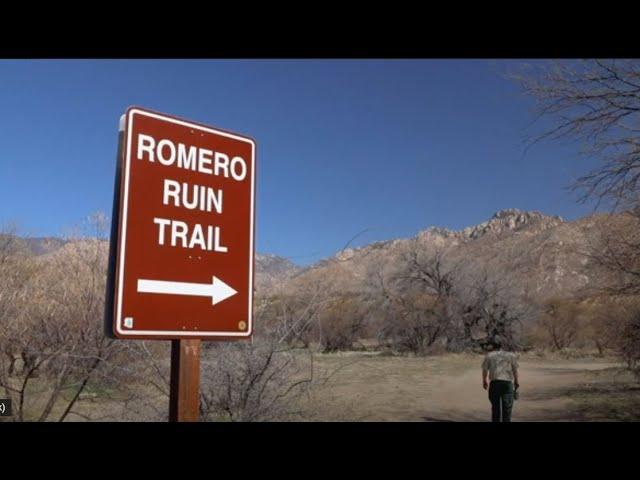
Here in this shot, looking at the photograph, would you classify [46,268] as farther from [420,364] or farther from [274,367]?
[420,364]

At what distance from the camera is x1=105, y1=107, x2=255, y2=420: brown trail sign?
1.99 m

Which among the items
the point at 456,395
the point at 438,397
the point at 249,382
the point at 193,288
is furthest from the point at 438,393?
the point at 193,288

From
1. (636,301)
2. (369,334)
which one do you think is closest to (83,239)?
(636,301)

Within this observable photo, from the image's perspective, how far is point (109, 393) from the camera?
7941mm

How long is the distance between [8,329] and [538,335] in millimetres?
37399

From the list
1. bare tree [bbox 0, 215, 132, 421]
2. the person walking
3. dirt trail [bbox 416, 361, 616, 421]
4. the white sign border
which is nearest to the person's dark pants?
the person walking

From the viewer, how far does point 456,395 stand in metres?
16.9

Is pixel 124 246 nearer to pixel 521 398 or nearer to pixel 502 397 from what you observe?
pixel 502 397

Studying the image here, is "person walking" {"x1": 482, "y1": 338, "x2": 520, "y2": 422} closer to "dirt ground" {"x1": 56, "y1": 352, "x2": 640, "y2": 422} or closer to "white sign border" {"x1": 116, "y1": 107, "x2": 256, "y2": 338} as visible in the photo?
"dirt ground" {"x1": 56, "y1": 352, "x2": 640, "y2": 422}

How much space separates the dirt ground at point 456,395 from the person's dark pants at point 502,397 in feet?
7.16

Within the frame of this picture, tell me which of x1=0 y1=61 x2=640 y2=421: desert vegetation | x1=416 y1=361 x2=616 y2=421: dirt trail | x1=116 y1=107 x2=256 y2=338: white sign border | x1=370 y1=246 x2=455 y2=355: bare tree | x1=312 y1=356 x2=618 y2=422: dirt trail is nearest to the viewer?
x1=116 y1=107 x2=256 y2=338: white sign border

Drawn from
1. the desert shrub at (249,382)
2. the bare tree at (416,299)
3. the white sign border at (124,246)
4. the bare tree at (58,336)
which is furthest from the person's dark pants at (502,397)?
the bare tree at (416,299)

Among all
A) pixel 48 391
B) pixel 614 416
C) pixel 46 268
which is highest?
pixel 46 268
